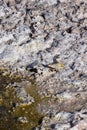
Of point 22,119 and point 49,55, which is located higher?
point 49,55

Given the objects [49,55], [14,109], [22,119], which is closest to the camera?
[22,119]

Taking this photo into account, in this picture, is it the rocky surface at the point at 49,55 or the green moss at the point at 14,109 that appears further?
the rocky surface at the point at 49,55

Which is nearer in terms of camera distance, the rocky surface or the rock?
the rock

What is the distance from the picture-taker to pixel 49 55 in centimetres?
685

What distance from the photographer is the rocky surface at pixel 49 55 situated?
227 inches

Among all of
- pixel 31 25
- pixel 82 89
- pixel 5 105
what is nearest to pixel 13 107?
pixel 5 105

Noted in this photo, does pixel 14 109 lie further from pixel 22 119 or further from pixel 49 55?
pixel 49 55

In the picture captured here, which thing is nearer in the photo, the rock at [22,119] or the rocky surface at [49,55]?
the rock at [22,119]

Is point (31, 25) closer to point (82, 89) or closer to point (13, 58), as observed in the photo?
point (13, 58)

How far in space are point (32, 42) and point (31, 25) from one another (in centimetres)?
56

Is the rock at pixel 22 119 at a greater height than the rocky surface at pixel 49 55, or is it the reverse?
the rocky surface at pixel 49 55

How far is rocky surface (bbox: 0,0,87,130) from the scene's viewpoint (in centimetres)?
577

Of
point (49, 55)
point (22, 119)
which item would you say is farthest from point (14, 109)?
point (49, 55)

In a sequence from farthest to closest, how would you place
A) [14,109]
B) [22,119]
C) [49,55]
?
[49,55] → [14,109] → [22,119]
